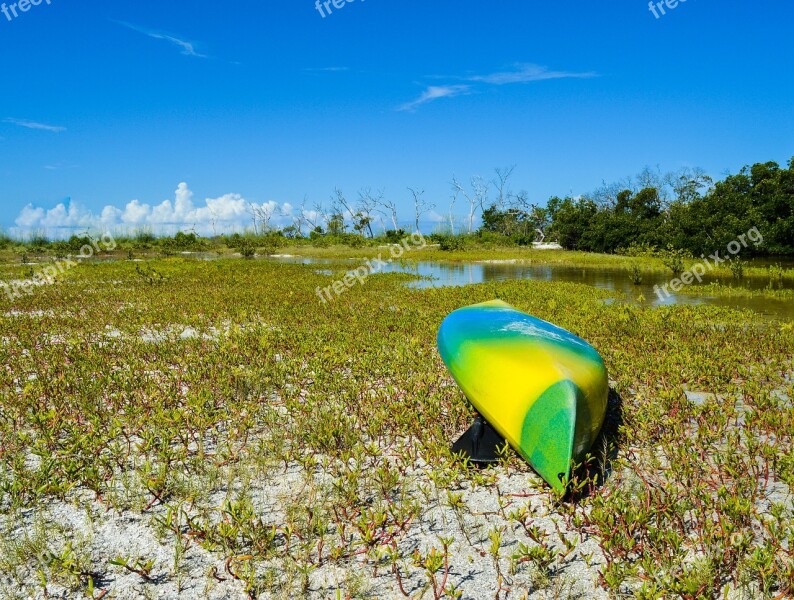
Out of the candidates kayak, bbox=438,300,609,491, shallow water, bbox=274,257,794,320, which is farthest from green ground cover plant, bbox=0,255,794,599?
shallow water, bbox=274,257,794,320

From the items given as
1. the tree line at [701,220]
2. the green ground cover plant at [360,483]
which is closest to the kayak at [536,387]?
the green ground cover plant at [360,483]

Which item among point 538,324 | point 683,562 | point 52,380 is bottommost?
point 683,562

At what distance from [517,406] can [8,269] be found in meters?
32.2

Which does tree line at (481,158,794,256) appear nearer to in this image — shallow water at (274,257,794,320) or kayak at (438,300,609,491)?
shallow water at (274,257,794,320)

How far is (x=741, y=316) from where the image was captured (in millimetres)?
11805

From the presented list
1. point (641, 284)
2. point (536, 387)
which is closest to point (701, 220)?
point (641, 284)

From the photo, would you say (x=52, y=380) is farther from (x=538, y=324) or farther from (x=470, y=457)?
(x=538, y=324)

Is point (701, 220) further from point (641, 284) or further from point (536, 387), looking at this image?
point (536, 387)

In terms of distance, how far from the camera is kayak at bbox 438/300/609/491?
3.89 m

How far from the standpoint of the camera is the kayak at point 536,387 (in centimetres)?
389

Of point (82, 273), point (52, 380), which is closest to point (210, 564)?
point (52, 380)

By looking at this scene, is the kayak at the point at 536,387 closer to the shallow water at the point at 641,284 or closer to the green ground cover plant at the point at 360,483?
the green ground cover plant at the point at 360,483

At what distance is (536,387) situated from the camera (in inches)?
163

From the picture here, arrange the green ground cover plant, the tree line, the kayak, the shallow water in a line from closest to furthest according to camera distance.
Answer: the green ground cover plant
the kayak
the shallow water
the tree line
